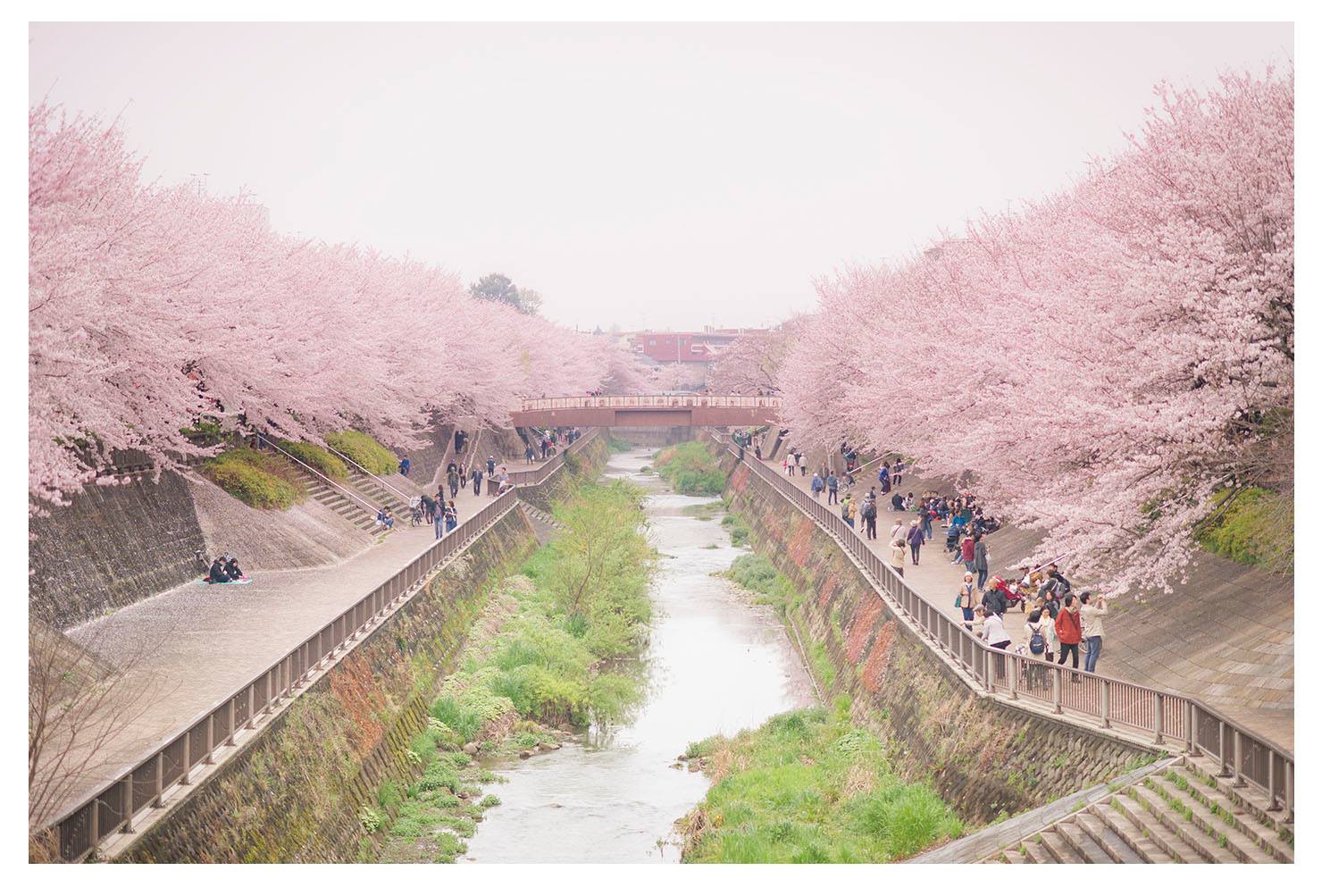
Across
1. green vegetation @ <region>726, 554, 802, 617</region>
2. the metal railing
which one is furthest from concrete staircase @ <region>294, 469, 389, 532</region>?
the metal railing

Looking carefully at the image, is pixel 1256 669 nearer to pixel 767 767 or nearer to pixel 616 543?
pixel 767 767

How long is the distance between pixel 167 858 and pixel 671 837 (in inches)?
360

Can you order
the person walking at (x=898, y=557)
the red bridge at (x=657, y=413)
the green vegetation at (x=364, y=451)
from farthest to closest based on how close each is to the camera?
the red bridge at (x=657, y=413)
the green vegetation at (x=364, y=451)
the person walking at (x=898, y=557)

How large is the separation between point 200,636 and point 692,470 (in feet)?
222

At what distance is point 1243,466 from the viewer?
1712 centimetres

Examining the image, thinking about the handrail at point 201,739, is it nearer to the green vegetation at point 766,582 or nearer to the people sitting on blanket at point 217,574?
the people sitting on blanket at point 217,574

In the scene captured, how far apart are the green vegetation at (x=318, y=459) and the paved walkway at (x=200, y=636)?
807cm

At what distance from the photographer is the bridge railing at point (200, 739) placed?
1206 centimetres

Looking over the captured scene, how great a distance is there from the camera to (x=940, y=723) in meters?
20.5

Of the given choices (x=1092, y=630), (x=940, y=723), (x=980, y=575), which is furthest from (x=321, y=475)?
(x=1092, y=630)

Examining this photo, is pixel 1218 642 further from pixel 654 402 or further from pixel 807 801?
pixel 654 402

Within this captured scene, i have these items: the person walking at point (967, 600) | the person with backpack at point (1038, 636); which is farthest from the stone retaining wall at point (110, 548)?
the person walking at point (967, 600)

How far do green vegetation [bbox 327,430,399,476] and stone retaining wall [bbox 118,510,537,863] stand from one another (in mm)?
15881

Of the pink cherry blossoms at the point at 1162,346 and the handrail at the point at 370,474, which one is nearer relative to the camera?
the pink cherry blossoms at the point at 1162,346
